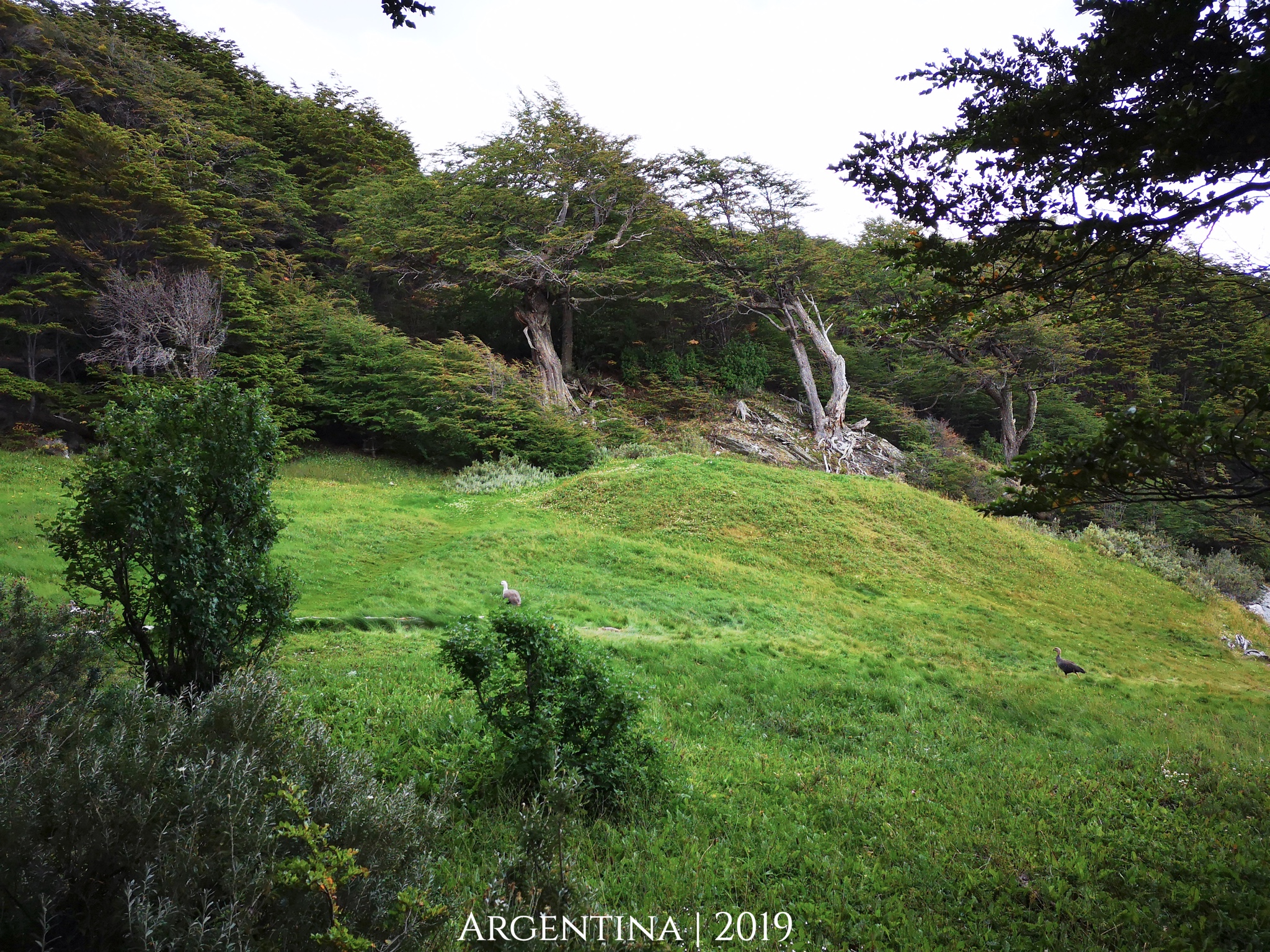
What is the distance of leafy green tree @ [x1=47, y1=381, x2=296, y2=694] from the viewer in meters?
4.68

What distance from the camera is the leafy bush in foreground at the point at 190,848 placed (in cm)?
206

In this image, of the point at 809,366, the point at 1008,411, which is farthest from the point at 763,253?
the point at 1008,411

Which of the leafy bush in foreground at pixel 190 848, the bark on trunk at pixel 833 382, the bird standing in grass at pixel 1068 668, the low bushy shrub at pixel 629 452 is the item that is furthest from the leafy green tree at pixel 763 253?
the leafy bush in foreground at pixel 190 848

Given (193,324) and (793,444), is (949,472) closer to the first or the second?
(793,444)

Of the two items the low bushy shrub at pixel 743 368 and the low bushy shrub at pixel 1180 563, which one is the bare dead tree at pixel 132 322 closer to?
the low bushy shrub at pixel 743 368

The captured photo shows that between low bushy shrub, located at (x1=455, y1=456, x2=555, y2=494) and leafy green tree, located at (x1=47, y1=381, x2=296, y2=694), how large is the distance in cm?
1398

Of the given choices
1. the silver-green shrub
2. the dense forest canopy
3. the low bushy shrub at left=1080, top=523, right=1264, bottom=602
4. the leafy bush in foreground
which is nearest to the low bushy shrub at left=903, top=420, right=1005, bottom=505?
the dense forest canopy

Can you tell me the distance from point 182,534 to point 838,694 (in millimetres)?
7023

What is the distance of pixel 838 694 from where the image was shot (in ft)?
26.5

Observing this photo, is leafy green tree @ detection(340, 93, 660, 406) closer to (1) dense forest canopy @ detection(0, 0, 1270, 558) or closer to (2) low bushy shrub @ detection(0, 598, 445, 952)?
(1) dense forest canopy @ detection(0, 0, 1270, 558)

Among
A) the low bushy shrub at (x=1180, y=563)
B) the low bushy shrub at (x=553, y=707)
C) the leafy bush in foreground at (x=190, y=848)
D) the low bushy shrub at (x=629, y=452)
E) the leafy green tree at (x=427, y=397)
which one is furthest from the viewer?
the low bushy shrub at (x=629, y=452)

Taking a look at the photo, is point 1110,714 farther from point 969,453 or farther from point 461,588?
point 969,453

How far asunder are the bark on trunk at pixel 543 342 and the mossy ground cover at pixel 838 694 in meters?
7.99

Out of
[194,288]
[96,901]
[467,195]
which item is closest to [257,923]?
[96,901]
